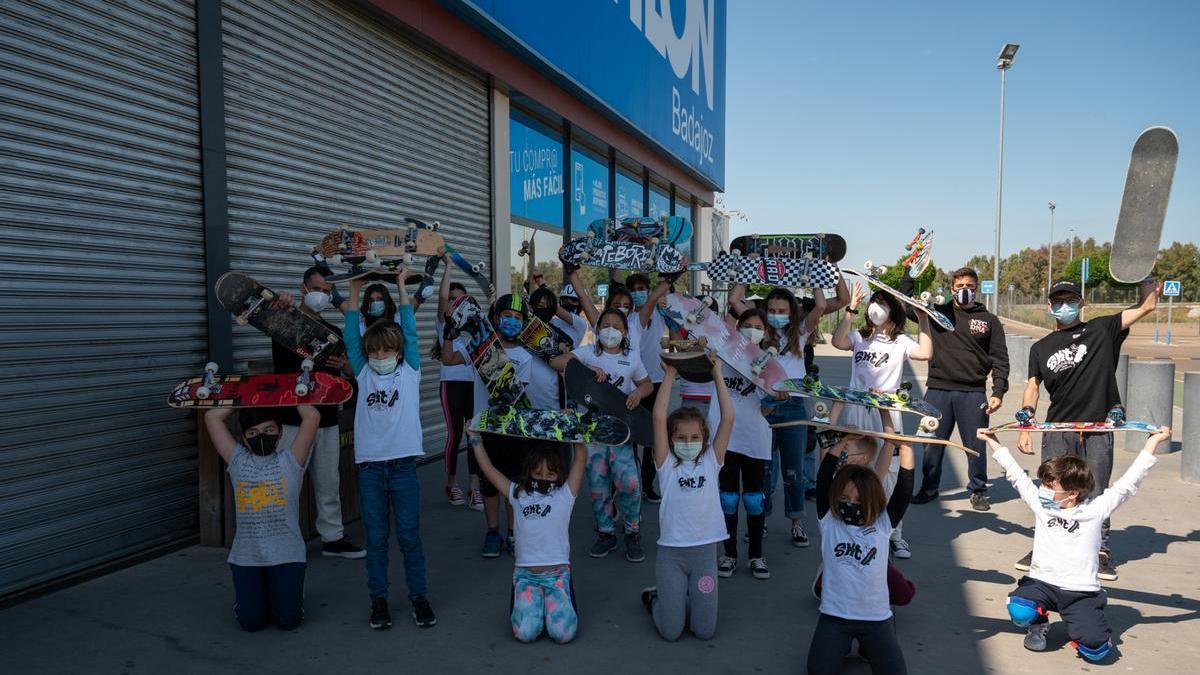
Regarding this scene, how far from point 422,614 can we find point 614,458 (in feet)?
5.48

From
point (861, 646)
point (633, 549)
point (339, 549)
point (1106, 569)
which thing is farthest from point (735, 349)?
point (339, 549)

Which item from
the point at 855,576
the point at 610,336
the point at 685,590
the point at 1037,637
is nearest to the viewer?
the point at 855,576

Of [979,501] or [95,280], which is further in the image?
[979,501]

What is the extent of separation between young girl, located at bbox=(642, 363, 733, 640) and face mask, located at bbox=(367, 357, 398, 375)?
1469 mm

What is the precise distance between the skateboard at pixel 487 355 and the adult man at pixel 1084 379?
131 inches

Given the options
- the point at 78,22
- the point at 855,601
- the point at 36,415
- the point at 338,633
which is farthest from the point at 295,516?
the point at 78,22

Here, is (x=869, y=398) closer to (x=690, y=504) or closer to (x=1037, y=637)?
(x=690, y=504)

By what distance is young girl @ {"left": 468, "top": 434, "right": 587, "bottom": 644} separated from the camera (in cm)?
365

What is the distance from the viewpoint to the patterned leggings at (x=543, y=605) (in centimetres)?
363

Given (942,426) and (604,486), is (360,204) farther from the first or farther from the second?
(942,426)

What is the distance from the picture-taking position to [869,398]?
A: 3.97 meters

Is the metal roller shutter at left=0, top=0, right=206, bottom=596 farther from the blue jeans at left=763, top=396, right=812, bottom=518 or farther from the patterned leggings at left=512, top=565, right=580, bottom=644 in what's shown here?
the blue jeans at left=763, top=396, right=812, bottom=518

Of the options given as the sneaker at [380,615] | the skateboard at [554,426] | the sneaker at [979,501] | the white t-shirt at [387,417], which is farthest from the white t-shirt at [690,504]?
the sneaker at [979,501]

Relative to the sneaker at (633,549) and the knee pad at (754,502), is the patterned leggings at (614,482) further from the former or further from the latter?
the knee pad at (754,502)
